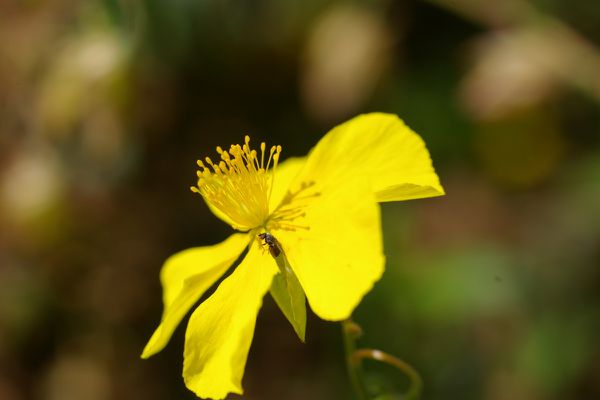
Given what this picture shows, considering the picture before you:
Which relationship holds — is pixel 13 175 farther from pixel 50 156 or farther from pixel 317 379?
pixel 317 379

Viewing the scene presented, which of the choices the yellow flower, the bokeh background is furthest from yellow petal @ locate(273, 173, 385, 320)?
the bokeh background

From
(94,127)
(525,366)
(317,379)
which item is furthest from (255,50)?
(525,366)

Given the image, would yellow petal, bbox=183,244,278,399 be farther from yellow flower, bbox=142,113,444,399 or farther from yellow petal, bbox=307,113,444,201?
yellow petal, bbox=307,113,444,201

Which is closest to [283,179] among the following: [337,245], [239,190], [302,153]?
[239,190]

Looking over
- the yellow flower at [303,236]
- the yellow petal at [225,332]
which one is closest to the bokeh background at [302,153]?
the yellow flower at [303,236]

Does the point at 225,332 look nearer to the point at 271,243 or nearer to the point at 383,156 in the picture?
the point at 271,243

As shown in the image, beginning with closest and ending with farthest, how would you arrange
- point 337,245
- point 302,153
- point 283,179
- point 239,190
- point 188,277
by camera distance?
point 337,245
point 188,277
point 239,190
point 283,179
point 302,153
